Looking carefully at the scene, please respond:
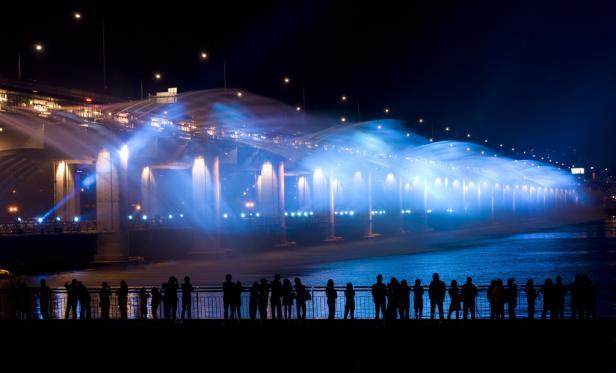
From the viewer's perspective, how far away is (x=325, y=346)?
2220 centimetres

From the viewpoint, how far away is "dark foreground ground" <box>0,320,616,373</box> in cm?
2016

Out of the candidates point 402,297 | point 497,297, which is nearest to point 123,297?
point 402,297

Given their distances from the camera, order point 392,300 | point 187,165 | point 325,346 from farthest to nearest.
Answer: point 187,165 → point 392,300 → point 325,346

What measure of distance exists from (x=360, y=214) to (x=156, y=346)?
334ft

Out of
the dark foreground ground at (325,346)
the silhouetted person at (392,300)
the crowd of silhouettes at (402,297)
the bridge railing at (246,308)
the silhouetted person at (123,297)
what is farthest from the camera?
the bridge railing at (246,308)

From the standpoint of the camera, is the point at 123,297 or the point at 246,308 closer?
the point at 123,297

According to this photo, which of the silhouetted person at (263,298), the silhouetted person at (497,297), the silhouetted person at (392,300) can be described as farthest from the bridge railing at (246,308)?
the silhouetted person at (497,297)

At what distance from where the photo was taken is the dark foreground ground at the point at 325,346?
20.2 m

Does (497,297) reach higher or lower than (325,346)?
higher

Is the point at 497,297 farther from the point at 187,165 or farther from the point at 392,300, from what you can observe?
the point at 187,165

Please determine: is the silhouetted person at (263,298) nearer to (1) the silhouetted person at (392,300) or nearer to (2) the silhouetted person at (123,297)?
(1) the silhouetted person at (392,300)

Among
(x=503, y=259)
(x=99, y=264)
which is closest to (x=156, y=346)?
(x=99, y=264)

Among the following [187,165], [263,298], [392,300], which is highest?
[187,165]

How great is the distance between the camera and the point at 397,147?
158 metres
